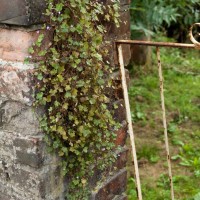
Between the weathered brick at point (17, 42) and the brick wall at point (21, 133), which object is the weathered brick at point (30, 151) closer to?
the brick wall at point (21, 133)

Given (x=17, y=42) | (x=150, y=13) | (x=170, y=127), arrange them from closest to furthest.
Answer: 1. (x=17, y=42)
2. (x=150, y=13)
3. (x=170, y=127)

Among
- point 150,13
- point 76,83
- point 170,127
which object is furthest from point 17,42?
point 170,127

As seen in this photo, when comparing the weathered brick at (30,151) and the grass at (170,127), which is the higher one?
the weathered brick at (30,151)

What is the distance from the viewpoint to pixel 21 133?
5.06 ft

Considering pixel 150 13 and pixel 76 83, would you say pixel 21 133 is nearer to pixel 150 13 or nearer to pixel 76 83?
pixel 76 83

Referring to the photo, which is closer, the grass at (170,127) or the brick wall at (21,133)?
the brick wall at (21,133)

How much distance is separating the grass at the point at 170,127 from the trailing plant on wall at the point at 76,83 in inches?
51.9

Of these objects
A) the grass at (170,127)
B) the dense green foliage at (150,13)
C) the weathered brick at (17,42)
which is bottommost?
the grass at (170,127)

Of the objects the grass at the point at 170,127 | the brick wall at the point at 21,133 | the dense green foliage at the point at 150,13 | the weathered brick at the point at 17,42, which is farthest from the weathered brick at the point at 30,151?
the dense green foliage at the point at 150,13

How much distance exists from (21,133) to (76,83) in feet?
0.85

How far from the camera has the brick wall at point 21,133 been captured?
1466mm

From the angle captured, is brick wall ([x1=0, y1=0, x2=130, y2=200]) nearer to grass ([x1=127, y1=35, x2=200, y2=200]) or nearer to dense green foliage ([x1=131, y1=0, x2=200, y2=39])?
grass ([x1=127, y1=35, x2=200, y2=200])

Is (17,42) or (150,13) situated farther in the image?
(150,13)

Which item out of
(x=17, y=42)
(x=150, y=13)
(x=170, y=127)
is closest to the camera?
(x=17, y=42)
